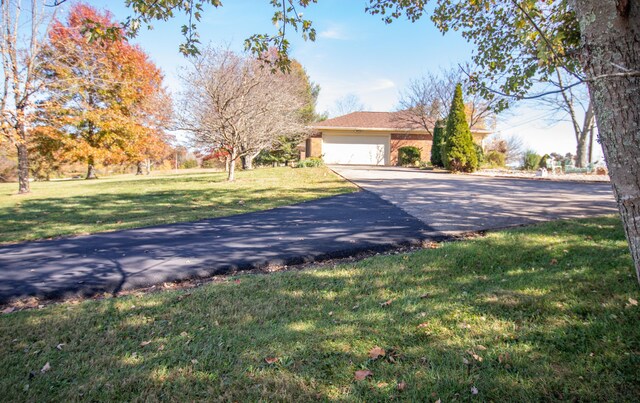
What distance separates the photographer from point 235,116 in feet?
45.1

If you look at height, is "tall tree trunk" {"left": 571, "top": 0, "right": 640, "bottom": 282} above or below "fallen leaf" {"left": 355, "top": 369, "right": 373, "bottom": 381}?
above

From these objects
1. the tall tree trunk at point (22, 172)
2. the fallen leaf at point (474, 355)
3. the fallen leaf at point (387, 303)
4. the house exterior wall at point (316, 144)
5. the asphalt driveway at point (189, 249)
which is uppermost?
the house exterior wall at point (316, 144)

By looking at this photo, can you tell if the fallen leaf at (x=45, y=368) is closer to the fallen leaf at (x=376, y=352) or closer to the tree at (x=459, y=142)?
the fallen leaf at (x=376, y=352)

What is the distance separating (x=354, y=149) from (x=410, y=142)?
4.39 meters

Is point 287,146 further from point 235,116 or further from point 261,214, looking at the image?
point 261,214

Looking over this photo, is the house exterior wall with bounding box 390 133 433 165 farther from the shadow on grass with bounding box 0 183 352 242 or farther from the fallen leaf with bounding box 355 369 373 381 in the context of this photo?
the fallen leaf with bounding box 355 369 373 381

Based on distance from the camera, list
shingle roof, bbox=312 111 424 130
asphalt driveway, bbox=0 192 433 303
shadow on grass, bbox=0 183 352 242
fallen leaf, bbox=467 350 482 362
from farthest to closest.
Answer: shingle roof, bbox=312 111 424 130, shadow on grass, bbox=0 183 352 242, asphalt driveway, bbox=0 192 433 303, fallen leaf, bbox=467 350 482 362

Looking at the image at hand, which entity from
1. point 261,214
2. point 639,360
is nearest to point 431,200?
point 261,214

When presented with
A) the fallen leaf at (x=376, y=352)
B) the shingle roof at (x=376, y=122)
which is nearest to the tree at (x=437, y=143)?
the shingle roof at (x=376, y=122)

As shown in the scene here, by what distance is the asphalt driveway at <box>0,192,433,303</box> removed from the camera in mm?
4277

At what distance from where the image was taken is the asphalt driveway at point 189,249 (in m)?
4.28

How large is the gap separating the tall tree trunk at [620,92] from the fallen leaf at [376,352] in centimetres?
163

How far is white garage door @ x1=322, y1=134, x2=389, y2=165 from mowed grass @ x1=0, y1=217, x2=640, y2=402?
75.6ft

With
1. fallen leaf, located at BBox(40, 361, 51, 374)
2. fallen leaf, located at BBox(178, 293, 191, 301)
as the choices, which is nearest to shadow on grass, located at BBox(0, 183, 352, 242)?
fallen leaf, located at BBox(178, 293, 191, 301)
